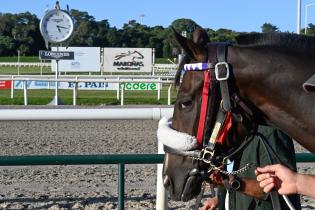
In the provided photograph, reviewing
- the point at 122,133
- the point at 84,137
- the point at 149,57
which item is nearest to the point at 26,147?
the point at 84,137

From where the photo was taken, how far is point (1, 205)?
17.9 ft

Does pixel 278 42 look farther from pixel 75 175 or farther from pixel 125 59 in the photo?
pixel 125 59

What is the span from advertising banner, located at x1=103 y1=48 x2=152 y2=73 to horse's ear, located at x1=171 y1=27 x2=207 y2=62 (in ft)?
102

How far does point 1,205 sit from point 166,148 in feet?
10.8

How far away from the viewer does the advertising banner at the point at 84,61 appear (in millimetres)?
33406

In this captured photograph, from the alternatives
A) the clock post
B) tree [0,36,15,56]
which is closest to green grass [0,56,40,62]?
tree [0,36,15,56]

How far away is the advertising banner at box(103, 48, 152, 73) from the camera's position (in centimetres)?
3378

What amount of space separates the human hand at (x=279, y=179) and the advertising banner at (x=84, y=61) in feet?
102

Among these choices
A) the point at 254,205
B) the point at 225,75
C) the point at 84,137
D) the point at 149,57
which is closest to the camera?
the point at 225,75

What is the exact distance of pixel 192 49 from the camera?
253 centimetres

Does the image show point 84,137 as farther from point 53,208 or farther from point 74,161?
point 74,161

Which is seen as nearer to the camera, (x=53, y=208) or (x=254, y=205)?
(x=254, y=205)

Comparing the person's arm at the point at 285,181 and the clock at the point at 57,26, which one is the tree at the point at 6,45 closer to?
the clock at the point at 57,26

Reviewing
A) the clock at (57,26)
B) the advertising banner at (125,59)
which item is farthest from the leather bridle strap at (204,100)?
the advertising banner at (125,59)
